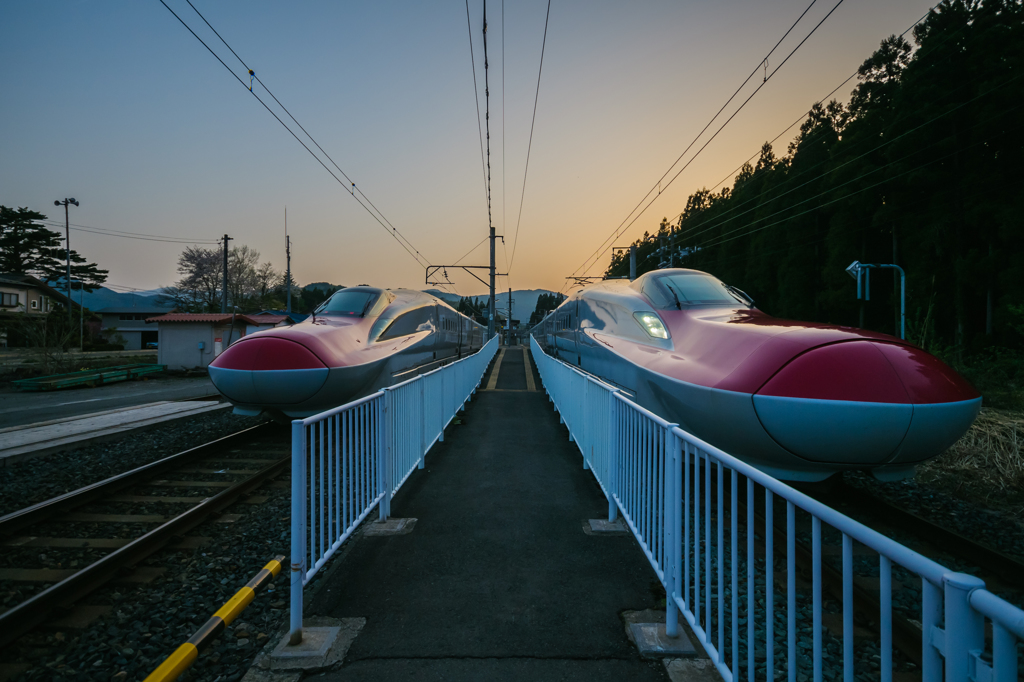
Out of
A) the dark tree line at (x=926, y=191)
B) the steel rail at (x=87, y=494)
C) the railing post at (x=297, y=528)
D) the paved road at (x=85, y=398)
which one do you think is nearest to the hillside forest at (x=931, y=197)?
the dark tree line at (x=926, y=191)

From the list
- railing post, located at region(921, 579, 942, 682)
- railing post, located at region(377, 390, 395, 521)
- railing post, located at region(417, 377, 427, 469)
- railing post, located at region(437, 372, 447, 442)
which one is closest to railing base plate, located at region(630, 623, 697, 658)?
railing post, located at region(921, 579, 942, 682)

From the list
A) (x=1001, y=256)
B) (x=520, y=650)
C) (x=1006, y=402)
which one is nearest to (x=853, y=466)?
(x=520, y=650)

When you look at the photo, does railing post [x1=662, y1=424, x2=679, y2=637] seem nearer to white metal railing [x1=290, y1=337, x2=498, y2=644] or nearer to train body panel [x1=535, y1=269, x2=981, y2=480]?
train body panel [x1=535, y1=269, x2=981, y2=480]

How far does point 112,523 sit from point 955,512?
779 centimetres

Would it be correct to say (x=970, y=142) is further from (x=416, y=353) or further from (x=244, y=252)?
(x=244, y=252)

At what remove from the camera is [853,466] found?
11.1 feet

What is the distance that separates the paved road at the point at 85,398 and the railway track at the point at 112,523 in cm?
595

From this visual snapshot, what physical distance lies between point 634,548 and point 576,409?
2.71 metres

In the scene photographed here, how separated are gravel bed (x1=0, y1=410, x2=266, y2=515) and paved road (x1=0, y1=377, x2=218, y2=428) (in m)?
3.34

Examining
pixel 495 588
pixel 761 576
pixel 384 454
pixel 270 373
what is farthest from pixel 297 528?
pixel 270 373

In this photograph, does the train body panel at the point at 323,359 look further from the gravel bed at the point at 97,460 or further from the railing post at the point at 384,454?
the railing post at the point at 384,454

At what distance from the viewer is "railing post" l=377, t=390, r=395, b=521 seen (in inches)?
160

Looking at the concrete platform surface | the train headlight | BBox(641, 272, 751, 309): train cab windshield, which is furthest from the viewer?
the concrete platform surface

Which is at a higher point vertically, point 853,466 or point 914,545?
point 853,466
